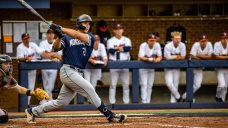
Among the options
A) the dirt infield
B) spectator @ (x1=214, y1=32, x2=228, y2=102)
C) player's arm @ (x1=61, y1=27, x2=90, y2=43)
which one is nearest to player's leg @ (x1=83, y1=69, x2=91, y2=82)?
the dirt infield

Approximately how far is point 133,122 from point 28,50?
166 inches

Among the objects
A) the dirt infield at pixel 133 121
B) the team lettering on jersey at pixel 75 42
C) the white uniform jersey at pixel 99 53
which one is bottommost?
the dirt infield at pixel 133 121

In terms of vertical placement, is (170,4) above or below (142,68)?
above

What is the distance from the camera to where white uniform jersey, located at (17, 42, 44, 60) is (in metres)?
13.1

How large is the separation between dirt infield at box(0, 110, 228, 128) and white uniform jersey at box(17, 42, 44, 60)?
1967 millimetres

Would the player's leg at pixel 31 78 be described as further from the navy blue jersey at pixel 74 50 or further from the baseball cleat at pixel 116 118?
the baseball cleat at pixel 116 118

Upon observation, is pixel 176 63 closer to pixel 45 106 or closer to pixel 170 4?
pixel 170 4

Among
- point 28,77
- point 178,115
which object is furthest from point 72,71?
point 28,77

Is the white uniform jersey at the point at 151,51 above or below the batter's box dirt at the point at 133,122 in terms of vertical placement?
above

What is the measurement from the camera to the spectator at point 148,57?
43.0ft

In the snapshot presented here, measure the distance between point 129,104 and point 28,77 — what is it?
2.18 meters

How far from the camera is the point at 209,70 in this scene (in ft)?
51.1

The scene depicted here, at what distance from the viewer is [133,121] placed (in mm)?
9812

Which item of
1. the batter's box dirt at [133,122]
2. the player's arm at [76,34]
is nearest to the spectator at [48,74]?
the batter's box dirt at [133,122]
